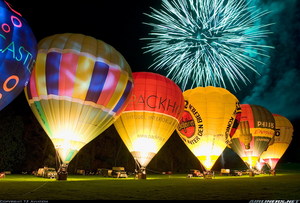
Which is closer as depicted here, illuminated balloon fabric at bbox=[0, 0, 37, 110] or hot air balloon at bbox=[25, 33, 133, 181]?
illuminated balloon fabric at bbox=[0, 0, 37, 110]

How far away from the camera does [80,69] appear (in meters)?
13.1

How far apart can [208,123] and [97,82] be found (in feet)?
30.0

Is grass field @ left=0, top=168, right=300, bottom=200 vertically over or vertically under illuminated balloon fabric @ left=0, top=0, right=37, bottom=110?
under

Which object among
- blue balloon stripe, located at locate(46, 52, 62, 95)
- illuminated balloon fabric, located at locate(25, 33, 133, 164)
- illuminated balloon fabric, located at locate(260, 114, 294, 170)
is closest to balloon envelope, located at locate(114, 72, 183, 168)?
illuminated balloon fabric, located at locate(25, 33, 133, 164)

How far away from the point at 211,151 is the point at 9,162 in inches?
619

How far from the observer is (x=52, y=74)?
1298cm

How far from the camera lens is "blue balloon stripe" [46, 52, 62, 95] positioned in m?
13.0


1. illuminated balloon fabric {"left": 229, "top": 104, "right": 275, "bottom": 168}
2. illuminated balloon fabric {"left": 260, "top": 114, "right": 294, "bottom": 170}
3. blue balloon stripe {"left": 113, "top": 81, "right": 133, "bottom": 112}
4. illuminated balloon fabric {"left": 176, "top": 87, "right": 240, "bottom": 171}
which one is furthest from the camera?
illuminated balloon fabric {"left": 260, "top": 114, "right": 294, "bottom": 170}

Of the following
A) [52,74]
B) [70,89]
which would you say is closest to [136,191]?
[70,89]

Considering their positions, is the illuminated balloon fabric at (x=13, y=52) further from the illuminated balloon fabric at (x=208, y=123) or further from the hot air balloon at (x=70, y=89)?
the illuminated balloon fabric at (x=208, y=123)

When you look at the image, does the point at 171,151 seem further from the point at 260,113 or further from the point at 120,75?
the point at 120,75

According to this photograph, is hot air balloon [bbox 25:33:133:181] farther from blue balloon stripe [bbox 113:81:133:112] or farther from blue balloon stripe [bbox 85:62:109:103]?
blue balloon stripe [bbox 113:81:133:112]

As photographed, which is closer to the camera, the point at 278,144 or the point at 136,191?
the point at 136,191

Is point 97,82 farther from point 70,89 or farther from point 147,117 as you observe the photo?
point 147,117
